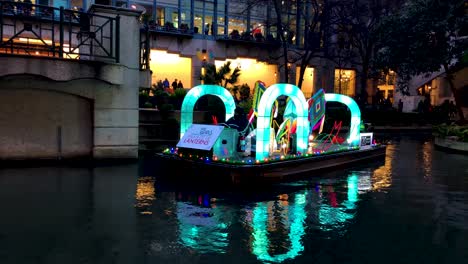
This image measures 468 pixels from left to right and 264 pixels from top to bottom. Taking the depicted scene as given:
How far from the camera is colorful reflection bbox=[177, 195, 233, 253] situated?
7.45 meters

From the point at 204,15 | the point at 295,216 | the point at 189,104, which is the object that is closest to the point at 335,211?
the point at 295,216

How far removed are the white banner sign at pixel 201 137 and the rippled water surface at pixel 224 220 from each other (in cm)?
142

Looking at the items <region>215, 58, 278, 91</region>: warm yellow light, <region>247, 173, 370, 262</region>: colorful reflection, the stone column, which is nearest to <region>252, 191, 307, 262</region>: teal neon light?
<region>247, 173, 370, 262</region>: colorful reflection

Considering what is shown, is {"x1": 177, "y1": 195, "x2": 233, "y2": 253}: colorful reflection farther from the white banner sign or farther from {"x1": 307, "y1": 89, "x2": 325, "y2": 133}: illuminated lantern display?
{"x1": 307, "y1": 89, "x2": 325, "y2": 133}: illuminated lantern display

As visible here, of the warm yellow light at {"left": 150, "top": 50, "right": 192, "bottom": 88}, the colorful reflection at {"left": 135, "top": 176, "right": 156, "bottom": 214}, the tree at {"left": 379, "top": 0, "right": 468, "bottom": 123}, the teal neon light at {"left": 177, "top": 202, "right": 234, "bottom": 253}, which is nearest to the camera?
the teal neon light at {"left": 177, "top": 202, "right": 234, "bottom": 253}

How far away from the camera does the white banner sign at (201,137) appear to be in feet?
43.9

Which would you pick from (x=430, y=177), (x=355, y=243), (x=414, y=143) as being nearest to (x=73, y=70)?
(x=355, y=243)

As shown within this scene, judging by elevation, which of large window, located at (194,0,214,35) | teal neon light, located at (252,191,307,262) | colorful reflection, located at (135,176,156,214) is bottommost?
teal neon light, located at (252,191,307,262)

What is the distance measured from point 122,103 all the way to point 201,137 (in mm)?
3999

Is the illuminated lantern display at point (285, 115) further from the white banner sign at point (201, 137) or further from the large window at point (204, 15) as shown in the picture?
the large window at point (204, 15)

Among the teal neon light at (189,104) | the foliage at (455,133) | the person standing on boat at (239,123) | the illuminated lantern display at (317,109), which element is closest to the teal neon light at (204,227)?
the person standing on boat at (239,123)

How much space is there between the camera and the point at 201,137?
13758mm

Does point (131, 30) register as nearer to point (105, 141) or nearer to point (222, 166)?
point (105, 141)

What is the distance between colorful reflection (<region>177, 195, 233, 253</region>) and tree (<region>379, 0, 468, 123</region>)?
21.5 metres
